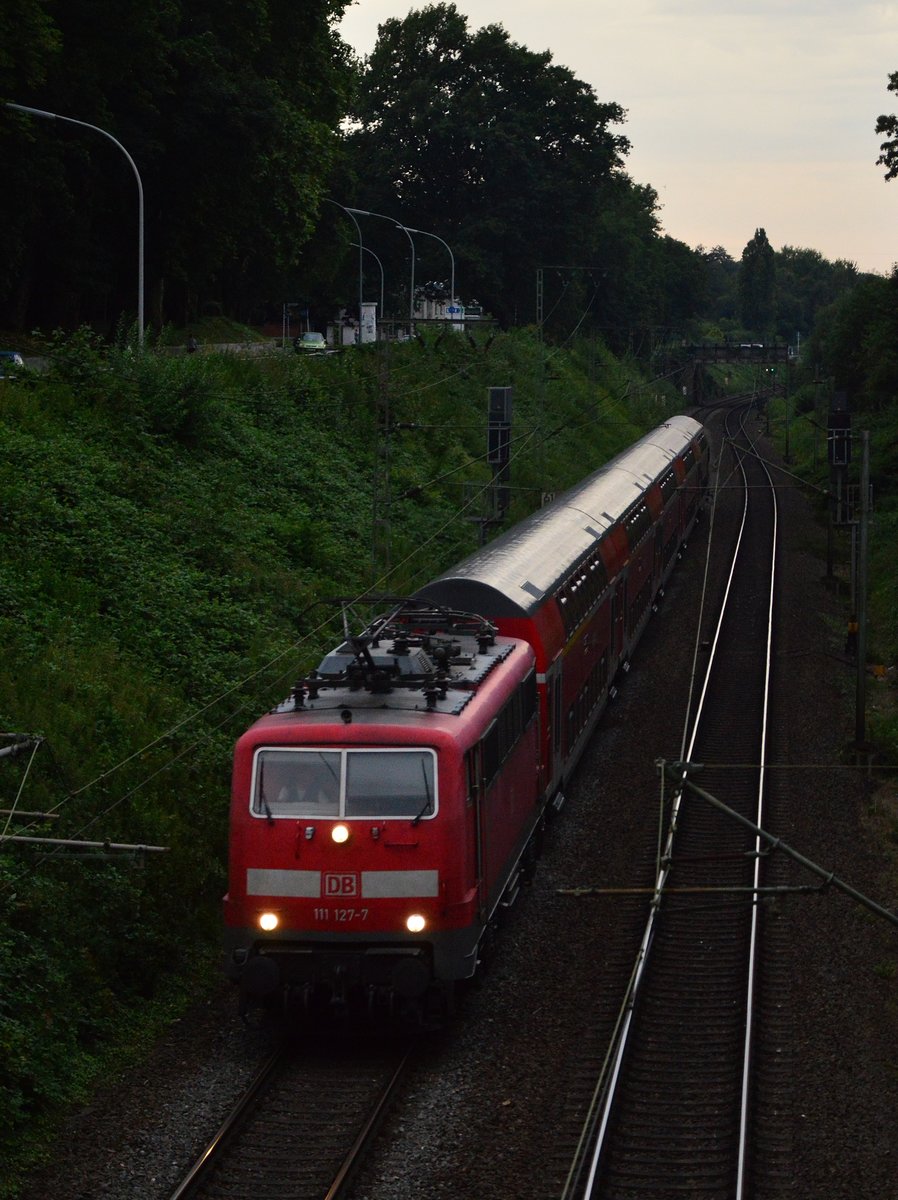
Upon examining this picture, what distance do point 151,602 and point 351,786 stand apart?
36.7ft

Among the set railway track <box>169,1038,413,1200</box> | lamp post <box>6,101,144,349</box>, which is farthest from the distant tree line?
railway track <box>169,1038,413,1200</box>

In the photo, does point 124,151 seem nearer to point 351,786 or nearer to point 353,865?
point 351,786

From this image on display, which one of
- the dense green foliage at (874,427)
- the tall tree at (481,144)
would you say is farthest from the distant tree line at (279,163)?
the dense green foliage at (874,427)

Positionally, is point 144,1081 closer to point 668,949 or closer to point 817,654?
point 668,949

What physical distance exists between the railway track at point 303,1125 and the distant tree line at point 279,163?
25.4 m

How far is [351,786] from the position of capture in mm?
14328

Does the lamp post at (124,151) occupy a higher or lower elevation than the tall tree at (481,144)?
lower

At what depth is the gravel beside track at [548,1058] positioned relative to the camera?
12148 millimetres

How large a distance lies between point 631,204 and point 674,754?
9532 cm

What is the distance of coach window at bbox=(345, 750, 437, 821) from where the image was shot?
14.3m

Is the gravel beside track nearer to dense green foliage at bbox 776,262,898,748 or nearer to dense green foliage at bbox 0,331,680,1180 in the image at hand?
dense green foliage at bbox 0,331,680,1180

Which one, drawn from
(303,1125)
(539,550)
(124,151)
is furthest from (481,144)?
(303,1125)

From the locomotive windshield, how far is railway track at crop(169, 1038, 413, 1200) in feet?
7.48

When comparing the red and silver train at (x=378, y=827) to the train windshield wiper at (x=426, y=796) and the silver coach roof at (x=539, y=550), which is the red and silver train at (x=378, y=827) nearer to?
the train windshield wiper at (x=426, y=796)
